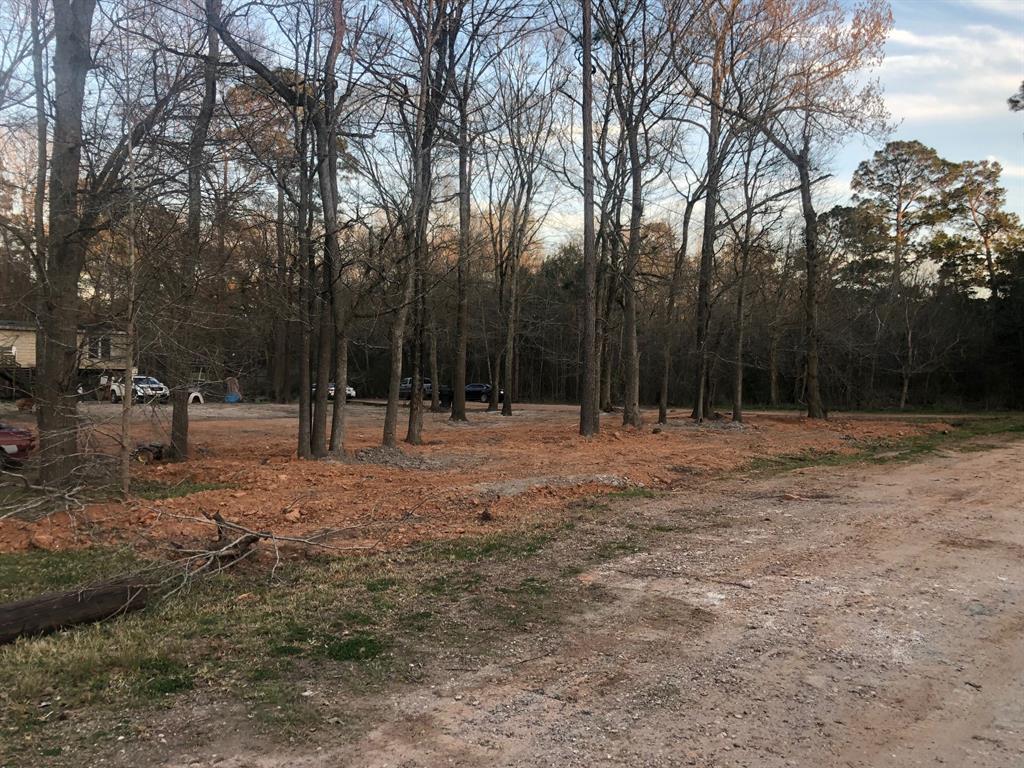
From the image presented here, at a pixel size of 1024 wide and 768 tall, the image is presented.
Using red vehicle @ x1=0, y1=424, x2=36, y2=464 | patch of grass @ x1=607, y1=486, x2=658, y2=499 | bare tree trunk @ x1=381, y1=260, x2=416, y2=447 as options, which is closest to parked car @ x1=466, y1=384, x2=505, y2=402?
bare tree trunk @ x1=381, y1=260, x2=416, y2=447

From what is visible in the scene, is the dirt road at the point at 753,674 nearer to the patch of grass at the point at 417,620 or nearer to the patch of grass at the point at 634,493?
the patch of grass at the point at 417,620

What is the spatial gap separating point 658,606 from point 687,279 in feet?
83.2

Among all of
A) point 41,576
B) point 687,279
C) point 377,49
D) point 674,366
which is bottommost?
point 41,576

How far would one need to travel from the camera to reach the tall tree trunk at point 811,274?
84.6 ft

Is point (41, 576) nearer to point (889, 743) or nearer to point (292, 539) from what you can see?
point (292, 539)

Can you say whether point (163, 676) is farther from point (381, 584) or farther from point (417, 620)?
point (381, 584)

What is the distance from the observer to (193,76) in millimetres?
10711

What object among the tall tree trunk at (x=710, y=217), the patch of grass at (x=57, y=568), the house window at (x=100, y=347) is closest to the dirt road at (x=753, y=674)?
the patch of grass at (x=57, y=568)

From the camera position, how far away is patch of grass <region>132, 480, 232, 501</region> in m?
10.1

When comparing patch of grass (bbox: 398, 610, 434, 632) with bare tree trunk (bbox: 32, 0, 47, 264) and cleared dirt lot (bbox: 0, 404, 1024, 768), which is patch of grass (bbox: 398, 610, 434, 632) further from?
bare tree trunk (bbox: 32, 0, 47, 264)

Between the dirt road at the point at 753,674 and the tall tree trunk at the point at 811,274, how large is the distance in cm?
2026

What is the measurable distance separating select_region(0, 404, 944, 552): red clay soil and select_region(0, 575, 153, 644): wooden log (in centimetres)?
104

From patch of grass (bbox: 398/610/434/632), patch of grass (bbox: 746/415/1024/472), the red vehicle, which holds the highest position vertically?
the red vehicle

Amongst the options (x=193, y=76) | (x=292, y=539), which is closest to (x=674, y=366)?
(x=193, y=76)
